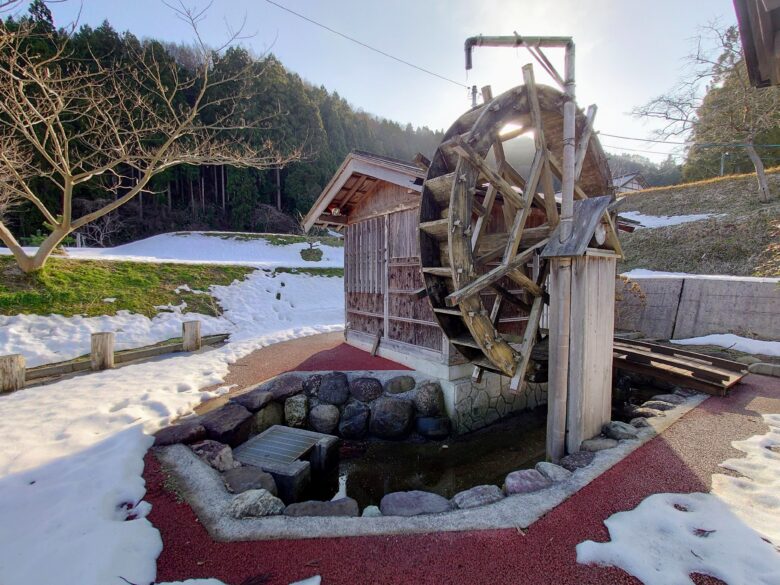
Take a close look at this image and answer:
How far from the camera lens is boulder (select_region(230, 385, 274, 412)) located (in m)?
4.51

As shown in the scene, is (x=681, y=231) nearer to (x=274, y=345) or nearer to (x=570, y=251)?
(x=570, y=251)

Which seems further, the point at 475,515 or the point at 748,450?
the point at 748,450

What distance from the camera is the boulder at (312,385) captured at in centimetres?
523

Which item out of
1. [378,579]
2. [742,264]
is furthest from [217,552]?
[742,264]

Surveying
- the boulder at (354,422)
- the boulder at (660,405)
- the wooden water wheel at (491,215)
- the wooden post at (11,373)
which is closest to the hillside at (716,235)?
the wooden water wheel at (491,215)

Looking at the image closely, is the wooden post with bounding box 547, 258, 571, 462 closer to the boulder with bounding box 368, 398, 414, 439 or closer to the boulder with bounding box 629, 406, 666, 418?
the boulder with bounding box 629, 406, 666, 418

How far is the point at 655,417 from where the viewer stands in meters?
3.84

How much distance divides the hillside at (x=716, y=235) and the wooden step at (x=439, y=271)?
5860mm

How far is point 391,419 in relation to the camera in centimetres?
492

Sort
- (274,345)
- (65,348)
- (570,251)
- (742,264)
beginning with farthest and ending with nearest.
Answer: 1. (742,264)
2. (274,345)
3. (65,348)
4. (570,251)

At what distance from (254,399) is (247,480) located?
5.50 ft

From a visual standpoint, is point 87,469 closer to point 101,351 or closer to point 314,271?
point 101,351

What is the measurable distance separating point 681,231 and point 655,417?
38.7 ft

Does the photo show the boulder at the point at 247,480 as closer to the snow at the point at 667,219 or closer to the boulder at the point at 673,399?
the boulder at the point at 673,399
